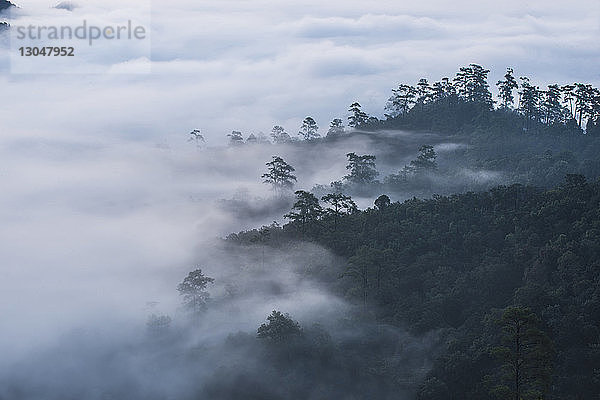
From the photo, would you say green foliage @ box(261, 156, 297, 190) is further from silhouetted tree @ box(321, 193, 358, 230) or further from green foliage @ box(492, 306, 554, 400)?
green foliage @ box(492, 306, 554, 400)

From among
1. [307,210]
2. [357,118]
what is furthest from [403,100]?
[307,210]

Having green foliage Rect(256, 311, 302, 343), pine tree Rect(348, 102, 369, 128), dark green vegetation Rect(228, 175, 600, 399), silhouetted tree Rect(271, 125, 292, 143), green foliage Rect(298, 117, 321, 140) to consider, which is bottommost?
green foliage Rect(256, 311, 302, 343)

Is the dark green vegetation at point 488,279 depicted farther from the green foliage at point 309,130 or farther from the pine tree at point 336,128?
the green foliage at point 309,130

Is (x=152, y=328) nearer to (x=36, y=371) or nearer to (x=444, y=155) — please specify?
(x=36, y=371)

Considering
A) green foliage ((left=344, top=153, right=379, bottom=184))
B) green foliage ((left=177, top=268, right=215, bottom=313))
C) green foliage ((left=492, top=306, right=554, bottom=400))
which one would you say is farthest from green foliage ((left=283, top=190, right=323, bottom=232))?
green foliage ((left=492, top=306, right=554, bottom=400))

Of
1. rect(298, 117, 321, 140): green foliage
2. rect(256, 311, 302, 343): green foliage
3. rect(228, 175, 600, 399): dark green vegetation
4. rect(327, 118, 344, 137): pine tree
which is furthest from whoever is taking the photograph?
rect(298, 117, 321, 140): green foliage
